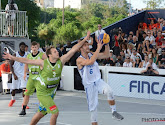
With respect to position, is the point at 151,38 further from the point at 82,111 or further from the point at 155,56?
the point at 82,111

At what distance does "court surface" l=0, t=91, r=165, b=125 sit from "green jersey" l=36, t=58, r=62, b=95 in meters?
2.27

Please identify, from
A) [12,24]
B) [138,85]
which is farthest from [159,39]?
[12,24]

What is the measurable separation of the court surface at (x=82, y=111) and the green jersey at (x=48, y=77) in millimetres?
2268

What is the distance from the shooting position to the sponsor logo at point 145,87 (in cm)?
1429

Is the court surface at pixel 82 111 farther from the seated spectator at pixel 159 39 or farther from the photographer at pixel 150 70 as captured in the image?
the seated spectator at pixel 159 39

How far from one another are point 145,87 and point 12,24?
9002 millimetres

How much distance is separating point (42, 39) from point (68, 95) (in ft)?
230

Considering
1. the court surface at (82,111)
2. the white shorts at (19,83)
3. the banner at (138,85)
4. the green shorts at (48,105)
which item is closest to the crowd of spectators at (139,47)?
the banner at (138,85)

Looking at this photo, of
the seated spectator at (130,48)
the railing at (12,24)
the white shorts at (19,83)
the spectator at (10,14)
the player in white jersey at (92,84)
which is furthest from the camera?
the railing at (12,24)

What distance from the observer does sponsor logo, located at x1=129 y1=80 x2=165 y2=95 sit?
46.9ft

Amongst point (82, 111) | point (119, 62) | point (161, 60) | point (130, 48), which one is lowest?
point (82, 111)

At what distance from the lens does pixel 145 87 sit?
47.8 feet

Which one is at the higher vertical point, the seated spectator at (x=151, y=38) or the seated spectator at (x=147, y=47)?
the seated spectator at (x=151, y=38)

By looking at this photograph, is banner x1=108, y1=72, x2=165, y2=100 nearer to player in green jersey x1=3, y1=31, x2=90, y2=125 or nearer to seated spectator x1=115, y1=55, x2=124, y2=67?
seated spectator x1=115, y1=55, x2=124, y2=67
